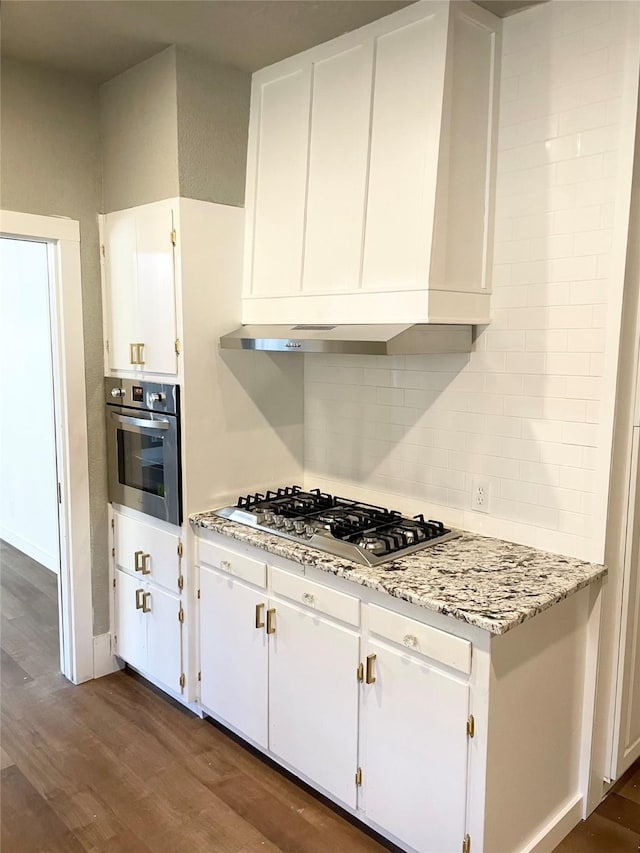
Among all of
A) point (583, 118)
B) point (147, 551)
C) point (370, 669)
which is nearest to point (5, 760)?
point (147, 551)

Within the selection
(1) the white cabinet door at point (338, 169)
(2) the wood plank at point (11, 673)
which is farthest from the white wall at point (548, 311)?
(2) the wood plank at point (11, 673)

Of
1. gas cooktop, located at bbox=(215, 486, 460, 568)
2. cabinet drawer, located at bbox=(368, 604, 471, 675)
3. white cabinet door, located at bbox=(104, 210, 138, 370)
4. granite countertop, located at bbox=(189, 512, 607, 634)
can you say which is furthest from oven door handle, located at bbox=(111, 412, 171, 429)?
cabinet drawer, located at bbox=(368, 604, 471, 675)

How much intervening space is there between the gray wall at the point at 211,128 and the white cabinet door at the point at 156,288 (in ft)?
0.62

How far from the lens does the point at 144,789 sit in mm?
2520

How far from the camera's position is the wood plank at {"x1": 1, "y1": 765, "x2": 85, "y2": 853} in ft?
7.40

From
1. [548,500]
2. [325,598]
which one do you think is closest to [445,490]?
[548,500]

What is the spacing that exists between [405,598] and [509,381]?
35.3 inches

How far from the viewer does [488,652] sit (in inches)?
73.0

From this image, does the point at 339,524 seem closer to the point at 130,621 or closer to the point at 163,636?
the point at 163,636

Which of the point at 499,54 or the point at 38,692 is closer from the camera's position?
the point at 499,54

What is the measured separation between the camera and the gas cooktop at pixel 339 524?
2.34m

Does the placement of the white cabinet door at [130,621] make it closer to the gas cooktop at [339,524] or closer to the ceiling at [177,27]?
the gas cooktop at [339,524]

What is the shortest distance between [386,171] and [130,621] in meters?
2.28

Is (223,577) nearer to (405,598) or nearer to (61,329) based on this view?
(405,598)
